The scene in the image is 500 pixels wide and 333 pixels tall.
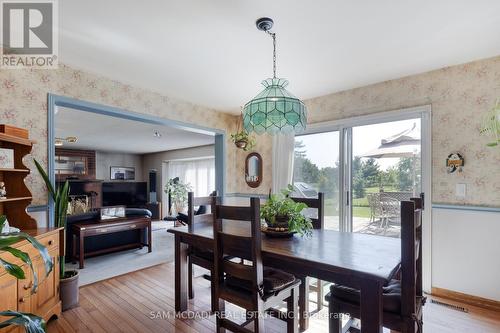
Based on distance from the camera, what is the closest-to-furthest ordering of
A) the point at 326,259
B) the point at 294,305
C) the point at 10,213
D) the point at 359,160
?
the point at 326,259, the point at 294,305, the point at 10,213, the point at 359,160

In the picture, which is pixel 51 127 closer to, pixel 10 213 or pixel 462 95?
pixel 10 213

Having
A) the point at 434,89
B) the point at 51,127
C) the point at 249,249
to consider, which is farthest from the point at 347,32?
the point at 51,127

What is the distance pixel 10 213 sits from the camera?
93.7 inches

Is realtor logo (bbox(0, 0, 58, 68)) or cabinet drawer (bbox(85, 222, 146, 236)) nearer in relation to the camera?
realtor logo (bbox(0, 0, 58, 68))

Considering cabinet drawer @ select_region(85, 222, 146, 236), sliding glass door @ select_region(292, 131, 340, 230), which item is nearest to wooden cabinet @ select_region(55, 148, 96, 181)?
cabinet drawer @ select_region(85, 222, 146, 236)

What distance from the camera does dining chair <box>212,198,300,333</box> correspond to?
1710 mm

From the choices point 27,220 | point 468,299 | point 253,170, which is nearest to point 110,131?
point 253,170

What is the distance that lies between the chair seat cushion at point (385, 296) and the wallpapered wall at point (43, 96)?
2791 mm

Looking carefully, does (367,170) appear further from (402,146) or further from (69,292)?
(69,292)

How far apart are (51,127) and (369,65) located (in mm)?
3308

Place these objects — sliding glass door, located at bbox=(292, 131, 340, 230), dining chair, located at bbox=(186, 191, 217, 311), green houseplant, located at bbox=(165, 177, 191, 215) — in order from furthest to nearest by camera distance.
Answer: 1. green houseplant, located at bbox=(165, 177, 191, 215)
2. sliding glass door, located at bbox=(292, 131, 340, 230)
3. dining chair, located at bbox=(186, 191, 217, 311)

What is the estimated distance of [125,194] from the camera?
947 cm

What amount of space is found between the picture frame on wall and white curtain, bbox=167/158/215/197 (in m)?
1.84

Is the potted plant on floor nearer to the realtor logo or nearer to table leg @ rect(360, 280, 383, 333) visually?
the realtor logo
